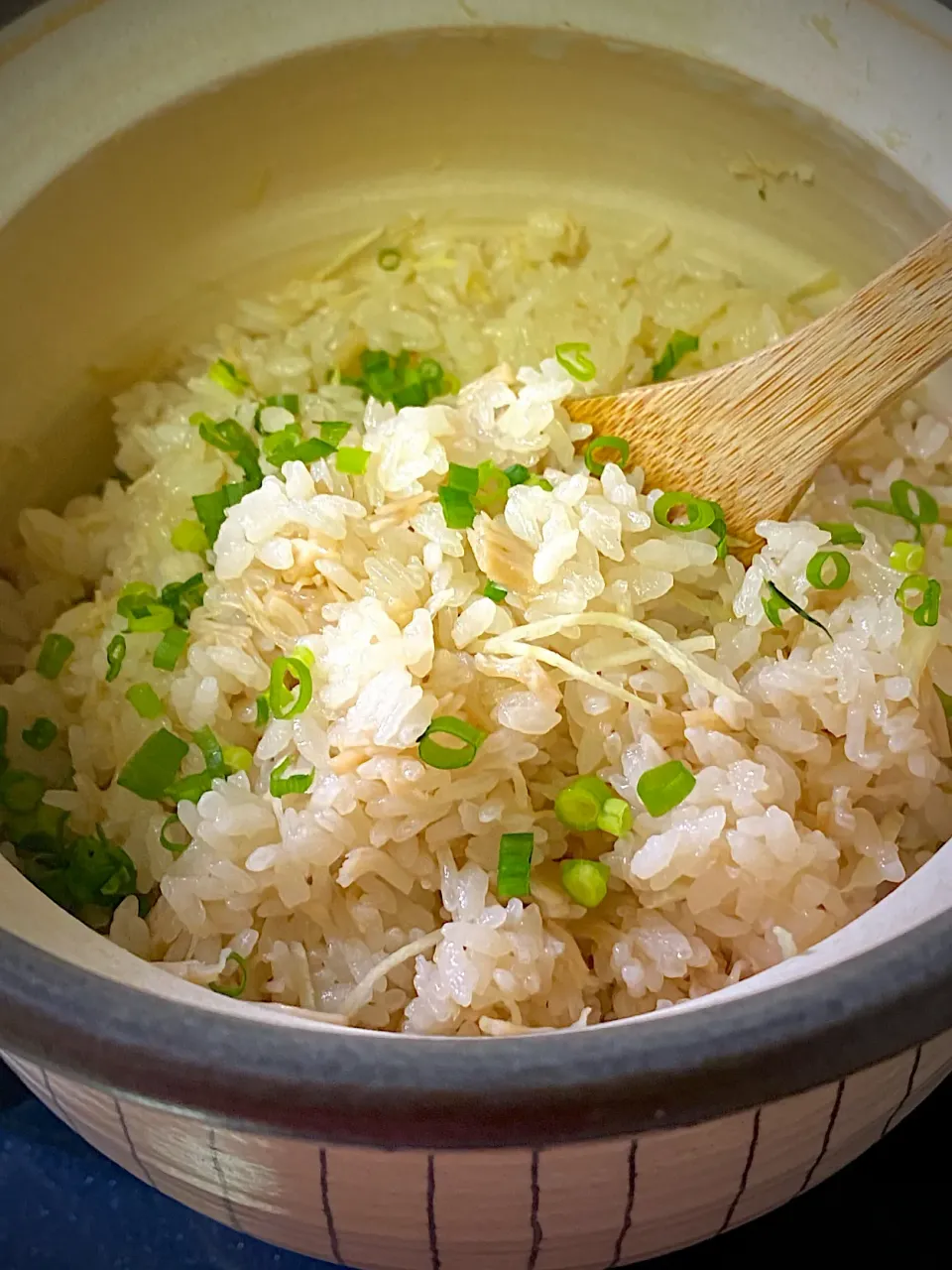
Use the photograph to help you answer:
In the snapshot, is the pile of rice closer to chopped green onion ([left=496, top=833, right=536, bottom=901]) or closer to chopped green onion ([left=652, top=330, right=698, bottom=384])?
chopped green onion ([left=496, top=833, right=536, bottom=901])

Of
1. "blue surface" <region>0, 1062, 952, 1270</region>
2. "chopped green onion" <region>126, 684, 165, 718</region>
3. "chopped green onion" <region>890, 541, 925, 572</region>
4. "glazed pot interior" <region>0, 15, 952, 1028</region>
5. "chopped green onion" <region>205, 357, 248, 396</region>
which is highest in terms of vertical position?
"glazed pot interior" <region>0, 15, 952, 1028</region>

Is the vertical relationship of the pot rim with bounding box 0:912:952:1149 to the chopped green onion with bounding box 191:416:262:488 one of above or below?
below

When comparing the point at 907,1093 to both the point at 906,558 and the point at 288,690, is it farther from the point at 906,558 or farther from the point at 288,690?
the point at 288,690

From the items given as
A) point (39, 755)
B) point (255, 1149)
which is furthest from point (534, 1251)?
point (39, 755)

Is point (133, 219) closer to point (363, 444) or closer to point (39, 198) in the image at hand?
point (39, 198)

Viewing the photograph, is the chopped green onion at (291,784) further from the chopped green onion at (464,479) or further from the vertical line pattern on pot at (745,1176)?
the vertical line pattern on pot at (745,1176)

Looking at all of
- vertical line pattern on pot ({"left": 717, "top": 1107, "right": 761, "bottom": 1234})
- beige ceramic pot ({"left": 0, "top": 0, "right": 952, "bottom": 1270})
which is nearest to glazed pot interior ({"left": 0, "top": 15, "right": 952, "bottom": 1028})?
beige ceramic pot ({"left": 0, "top": 0, "right": 952, "bottom": 1270})
